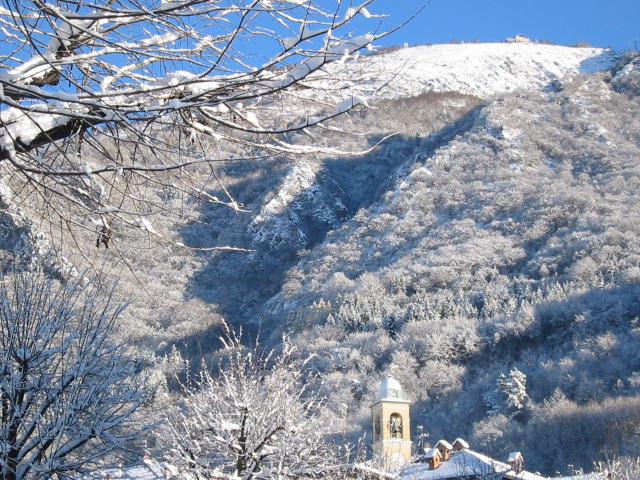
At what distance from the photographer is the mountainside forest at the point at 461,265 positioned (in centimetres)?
2920

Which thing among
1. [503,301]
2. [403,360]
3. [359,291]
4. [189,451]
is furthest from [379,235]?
[189,451]

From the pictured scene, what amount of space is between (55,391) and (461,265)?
42.3 meters

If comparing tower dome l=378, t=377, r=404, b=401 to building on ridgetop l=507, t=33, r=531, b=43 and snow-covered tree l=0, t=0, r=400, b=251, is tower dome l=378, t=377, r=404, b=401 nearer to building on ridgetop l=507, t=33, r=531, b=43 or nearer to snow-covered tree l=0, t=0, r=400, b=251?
snow-covered tree l=0, t=0, r=400, b=251

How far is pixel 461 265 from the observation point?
46.2 m

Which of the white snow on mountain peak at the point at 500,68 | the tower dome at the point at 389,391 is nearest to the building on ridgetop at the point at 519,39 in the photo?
the white snow on mountain peak at the point at 500,68

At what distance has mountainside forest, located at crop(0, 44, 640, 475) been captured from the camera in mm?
29203

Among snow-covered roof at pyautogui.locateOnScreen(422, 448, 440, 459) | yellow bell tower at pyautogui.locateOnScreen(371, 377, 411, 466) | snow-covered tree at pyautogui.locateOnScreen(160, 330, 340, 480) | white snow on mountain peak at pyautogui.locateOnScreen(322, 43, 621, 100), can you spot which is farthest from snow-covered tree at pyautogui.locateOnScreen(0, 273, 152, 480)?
white snow on mountain peak at pyautogui.locateOnScreen(322, 43, 621, 100)

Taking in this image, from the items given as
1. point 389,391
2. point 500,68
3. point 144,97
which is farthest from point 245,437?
point 500,68

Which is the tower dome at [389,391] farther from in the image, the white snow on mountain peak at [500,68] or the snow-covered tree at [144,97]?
the white snow on mountain peak at [500,68]

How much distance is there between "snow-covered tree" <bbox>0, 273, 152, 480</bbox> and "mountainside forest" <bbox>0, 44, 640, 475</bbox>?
34.4 inches

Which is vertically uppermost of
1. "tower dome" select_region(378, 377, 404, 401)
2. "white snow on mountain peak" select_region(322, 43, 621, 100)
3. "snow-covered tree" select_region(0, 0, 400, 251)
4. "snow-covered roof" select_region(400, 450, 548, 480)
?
"white snow on mountain peak" select_region(322, 43, 621, 100)

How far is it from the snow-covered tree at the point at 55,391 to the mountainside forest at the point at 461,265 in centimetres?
87

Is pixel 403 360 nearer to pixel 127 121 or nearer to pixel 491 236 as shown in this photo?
pixel 491 236

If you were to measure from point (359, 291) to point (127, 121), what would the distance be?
45317 millimetres
